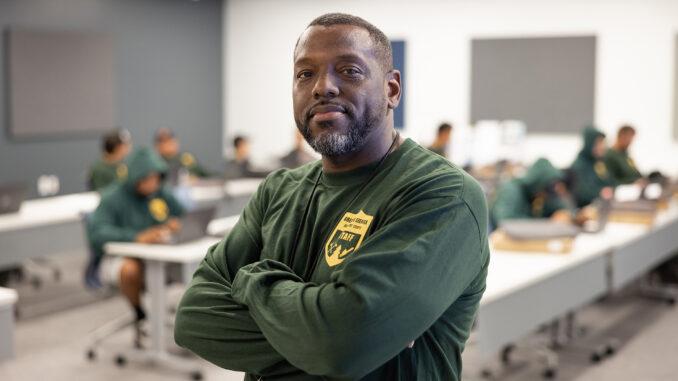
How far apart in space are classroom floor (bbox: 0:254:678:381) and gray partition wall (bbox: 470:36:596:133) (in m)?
3.93

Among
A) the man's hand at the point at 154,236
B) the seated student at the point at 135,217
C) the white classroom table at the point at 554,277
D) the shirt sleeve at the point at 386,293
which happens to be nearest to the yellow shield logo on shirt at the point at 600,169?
the white classroom table at the point at 554,277

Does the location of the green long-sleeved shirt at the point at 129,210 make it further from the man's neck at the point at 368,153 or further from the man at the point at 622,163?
the man at the point at 622,163

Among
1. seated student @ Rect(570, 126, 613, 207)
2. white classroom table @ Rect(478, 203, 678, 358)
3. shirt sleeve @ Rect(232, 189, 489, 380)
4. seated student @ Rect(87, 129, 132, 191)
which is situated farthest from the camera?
seated student @ Rect(570, 126, 613, 207)

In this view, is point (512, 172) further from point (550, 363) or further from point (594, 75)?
point (550, 363)

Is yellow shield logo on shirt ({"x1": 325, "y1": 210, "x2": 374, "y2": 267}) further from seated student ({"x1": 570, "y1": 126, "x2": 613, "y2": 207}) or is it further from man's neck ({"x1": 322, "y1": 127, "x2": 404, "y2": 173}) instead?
seated student ({"x1": 570, "y1": 126, "x2": 613, "y2": 207})

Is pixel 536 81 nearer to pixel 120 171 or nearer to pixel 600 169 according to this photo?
pixel 600 169

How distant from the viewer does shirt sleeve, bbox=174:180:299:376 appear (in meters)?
1.46

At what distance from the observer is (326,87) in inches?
53.9

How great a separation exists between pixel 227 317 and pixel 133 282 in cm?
331

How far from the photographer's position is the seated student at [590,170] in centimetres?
715

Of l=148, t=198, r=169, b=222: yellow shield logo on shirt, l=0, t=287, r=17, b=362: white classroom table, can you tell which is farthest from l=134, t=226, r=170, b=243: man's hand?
l=0, t=287, r=17, b=362: white classroom table

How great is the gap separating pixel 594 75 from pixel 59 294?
6.77m

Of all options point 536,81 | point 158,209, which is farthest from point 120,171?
point 536,81

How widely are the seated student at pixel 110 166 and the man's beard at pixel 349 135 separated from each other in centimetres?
545
